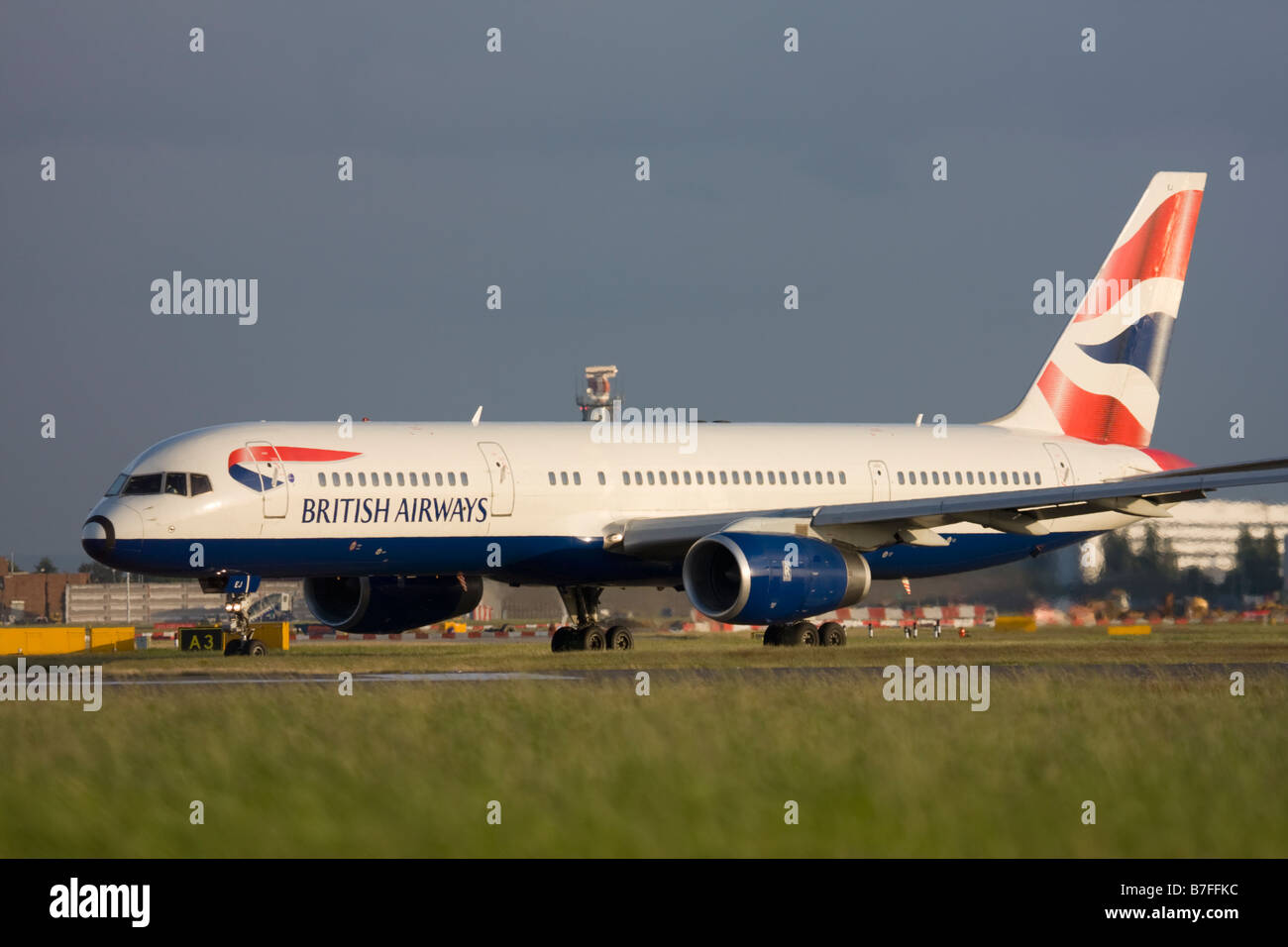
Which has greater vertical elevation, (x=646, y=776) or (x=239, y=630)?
(x=239, y=630)

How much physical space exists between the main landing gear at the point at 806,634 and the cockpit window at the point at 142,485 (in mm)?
11775

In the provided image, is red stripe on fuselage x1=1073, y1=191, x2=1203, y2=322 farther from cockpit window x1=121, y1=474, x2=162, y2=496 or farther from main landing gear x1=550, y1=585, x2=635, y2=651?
cockpit window x1=121, y1=474, x2=162, y2=496

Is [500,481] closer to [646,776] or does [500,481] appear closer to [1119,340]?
[1119,340]

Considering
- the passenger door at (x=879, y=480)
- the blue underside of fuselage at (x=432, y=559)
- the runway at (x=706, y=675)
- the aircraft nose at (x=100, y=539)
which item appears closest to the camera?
the runway at (x=706, y=675)

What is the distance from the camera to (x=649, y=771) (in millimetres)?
14289

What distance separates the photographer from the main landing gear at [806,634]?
35062mm

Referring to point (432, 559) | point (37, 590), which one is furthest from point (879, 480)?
point (37, 590)

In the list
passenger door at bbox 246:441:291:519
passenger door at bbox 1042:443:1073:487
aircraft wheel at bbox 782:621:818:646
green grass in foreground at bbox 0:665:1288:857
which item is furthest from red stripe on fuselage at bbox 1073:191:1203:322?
green grass in foreground at bbox 0:665:1288:857

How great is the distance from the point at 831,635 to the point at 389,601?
8.43 m

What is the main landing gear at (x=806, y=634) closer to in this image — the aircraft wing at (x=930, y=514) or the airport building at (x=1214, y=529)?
the aircraft wing at (x=930, y=514)

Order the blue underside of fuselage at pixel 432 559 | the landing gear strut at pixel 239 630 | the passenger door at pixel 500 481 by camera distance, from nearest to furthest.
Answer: the blue underside of fuselage at pixel 432 559 < the landing gear strut at pixel 239 630 < the passenger door at pixel 500 481

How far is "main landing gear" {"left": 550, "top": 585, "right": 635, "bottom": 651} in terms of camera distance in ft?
116

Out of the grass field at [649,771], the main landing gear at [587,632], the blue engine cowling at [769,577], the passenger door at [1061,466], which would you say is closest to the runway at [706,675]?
the grass field at [649,771]
